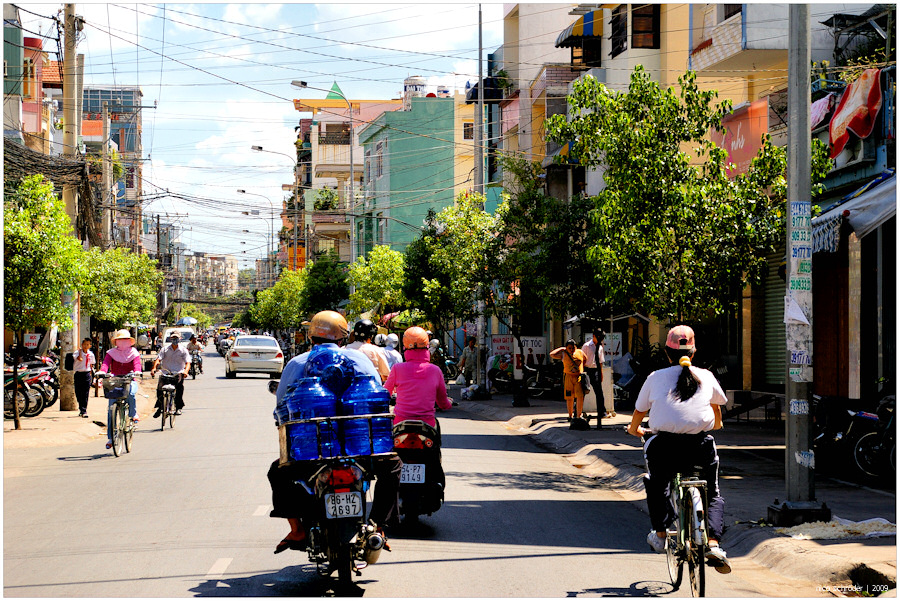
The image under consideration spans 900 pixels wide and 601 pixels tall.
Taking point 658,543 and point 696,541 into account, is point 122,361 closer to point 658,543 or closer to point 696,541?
point 658,543

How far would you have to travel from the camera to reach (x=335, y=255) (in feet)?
251

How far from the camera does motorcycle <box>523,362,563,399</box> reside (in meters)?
28.6

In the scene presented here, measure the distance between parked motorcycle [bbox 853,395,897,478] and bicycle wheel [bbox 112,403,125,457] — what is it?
10.1m

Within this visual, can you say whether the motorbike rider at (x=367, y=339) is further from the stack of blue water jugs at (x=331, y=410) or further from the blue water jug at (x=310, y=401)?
the blue water jug at (x=310, y=401)

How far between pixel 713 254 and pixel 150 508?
8237 mm

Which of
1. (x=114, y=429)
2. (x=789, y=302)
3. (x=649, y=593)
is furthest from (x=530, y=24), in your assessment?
(x=649, y=593)

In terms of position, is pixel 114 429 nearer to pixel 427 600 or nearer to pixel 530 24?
pixel 427 600

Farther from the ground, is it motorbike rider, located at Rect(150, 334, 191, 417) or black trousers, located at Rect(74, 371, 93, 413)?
motorbike rider, located at Rect(150, 334, 191, 417)

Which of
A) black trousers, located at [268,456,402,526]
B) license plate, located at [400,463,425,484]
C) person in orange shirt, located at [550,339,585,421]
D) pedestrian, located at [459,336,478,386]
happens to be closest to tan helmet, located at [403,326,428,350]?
license plate, located at [400,463,425,484]

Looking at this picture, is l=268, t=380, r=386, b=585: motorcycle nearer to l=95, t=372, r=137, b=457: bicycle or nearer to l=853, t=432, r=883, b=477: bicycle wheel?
l=853, t=432, r=883, b=477: bicycle wheel

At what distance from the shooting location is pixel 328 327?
22.2ft

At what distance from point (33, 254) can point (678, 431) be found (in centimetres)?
1457

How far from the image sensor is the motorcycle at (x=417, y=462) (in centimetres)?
849

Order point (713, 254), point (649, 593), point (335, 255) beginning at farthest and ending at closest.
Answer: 1. point (335, 255)
2. point (713, 254)
3. point (649, 593)
